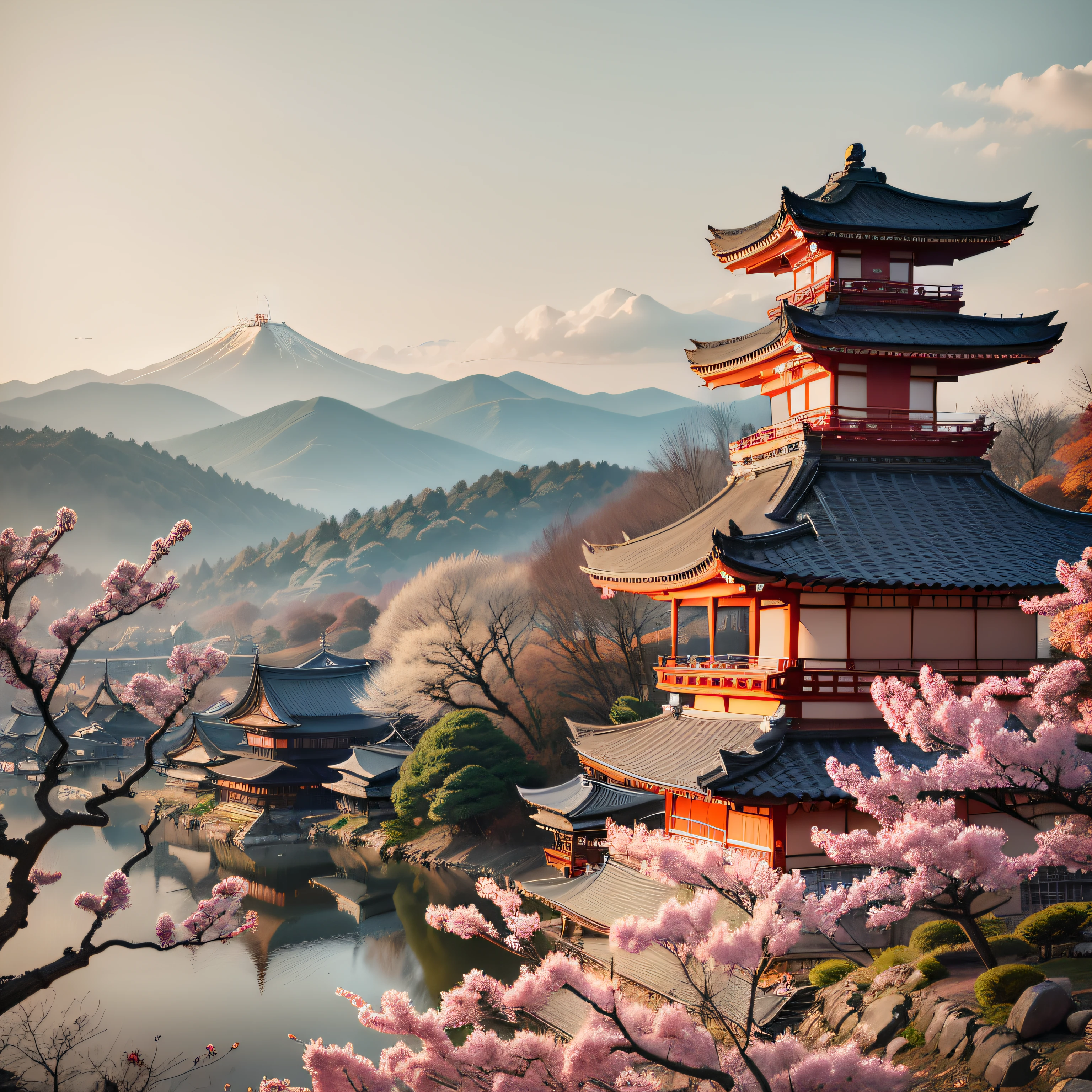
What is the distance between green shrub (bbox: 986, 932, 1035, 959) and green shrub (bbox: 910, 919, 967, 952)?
511mm

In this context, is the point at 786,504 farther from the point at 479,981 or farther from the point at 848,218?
the point at 479,981

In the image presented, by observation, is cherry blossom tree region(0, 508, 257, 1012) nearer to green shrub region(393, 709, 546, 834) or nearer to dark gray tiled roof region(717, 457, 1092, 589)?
dark gray tiled roof region(717, 457, 1092, 589)

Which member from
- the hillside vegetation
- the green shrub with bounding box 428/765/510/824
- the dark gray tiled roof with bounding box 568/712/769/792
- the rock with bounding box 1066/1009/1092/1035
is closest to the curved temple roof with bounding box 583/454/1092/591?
the dark gray tiled roof with bounding box 568/712/769/792

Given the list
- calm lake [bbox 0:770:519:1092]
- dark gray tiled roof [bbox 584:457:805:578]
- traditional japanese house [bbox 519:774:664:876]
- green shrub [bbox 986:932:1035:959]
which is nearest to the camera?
green shrub [bbox 986:932:1035:959]

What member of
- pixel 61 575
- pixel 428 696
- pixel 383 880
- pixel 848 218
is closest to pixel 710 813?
pixel 848 218

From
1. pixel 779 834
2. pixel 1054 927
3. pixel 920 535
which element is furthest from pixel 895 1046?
pixel 920 535

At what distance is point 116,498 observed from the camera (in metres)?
152

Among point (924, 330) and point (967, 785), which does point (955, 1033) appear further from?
point (924, 330)

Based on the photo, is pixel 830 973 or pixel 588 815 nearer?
pixel 830 973

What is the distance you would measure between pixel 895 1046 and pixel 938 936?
7.03 feet

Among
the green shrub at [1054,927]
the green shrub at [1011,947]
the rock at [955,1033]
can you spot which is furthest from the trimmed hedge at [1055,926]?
the rock at [955,1033]

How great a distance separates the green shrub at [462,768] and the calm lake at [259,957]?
7.83 ft

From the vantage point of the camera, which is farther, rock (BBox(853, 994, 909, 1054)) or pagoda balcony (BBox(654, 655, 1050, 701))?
pagoda balcony (BBox(654, 655, 1050, 701))

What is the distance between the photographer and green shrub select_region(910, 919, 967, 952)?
1180 centimetres
